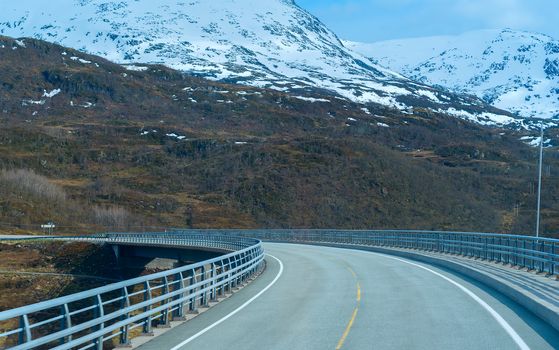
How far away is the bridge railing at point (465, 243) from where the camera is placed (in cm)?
2312

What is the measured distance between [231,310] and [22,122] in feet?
538

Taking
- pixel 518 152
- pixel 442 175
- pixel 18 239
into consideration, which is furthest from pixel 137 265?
pixel 518 152

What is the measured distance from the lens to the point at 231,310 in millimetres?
19062

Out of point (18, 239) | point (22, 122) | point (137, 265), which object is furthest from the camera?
point (22, 122)

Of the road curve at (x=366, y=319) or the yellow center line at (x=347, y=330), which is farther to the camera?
the road curve at (x=366, y=319)

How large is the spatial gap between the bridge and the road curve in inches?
0.9

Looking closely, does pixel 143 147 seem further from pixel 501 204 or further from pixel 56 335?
pixel 56 335

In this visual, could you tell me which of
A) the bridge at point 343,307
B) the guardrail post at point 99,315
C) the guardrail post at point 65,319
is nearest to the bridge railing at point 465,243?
the bridge at point 343,307

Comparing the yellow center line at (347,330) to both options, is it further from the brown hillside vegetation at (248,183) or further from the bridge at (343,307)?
the brown hillside vegetation at (248,183)

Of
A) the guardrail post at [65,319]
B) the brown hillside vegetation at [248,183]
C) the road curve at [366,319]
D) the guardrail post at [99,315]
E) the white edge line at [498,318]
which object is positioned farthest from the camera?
the brown hillside vegetation at [248,183]

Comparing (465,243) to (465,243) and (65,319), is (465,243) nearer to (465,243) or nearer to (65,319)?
(465,243)

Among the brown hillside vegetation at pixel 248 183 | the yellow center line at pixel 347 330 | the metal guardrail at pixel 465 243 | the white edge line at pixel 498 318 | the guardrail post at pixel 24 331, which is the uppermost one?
the brown hillside vegetation at pixel 248 183

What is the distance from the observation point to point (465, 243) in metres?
34.7

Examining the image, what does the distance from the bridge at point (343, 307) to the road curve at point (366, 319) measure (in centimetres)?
2
